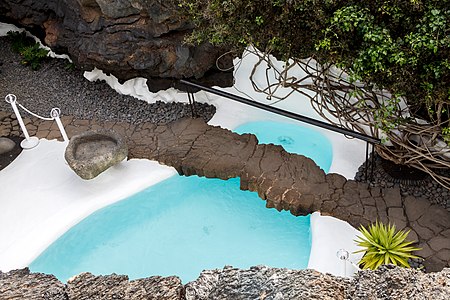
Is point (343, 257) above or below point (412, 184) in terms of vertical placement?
below

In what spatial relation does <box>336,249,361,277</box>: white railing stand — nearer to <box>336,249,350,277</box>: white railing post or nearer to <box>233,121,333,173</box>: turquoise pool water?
<box>336,249,350,277</box>: white railing post

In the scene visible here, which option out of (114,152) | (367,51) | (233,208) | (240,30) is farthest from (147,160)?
(367,51)

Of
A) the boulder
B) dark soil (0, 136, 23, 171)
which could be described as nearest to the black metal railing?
the boulder

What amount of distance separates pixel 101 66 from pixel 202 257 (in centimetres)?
389

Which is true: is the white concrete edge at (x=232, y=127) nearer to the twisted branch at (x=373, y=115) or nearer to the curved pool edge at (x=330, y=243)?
the curved pool edge at (x=330, y=243)

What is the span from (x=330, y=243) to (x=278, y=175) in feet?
4.08

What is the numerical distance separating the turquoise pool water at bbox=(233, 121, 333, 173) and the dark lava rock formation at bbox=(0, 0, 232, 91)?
98 cm

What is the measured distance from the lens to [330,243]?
605 cm

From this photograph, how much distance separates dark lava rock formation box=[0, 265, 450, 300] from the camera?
7.68 ft

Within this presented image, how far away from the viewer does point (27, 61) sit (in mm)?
9477

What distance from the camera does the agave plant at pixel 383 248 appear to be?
213 inches

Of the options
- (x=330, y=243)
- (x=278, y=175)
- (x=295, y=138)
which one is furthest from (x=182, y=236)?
(x=295, y=138)

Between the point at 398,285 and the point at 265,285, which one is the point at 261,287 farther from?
the point at 398,285

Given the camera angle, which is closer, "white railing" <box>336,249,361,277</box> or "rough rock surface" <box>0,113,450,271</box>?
"white railing" <box>336,249,361,277</box>
